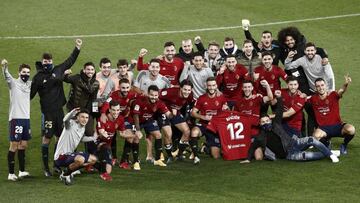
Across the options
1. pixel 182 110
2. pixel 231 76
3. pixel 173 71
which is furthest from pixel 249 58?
pixel 182 110

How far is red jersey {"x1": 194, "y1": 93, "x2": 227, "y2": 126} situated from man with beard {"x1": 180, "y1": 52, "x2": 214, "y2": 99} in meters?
0.51

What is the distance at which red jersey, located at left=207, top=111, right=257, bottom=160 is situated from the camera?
17.1 meters

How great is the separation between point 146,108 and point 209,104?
45.1 inches

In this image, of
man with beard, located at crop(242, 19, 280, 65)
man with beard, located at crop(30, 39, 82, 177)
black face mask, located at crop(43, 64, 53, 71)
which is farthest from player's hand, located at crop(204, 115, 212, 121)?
black face mask, located at crop(43, 64, 53, 71)

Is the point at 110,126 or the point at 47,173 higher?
the point at 110,126

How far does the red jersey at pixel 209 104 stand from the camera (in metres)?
17.2

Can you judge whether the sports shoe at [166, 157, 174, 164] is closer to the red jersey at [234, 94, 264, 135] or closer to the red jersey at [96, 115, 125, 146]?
the red jersey at [96, 115, 125, 146]

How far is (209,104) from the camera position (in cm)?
1722

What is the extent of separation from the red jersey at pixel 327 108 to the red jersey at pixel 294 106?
0.24m

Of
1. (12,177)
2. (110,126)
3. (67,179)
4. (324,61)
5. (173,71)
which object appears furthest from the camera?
(173,71)

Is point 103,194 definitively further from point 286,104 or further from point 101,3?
point 101,3

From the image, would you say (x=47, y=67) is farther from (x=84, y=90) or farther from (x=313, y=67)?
(x=313, y=67)

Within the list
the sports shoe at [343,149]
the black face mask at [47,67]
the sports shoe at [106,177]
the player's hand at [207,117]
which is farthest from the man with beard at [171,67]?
the sports shoe at [343,149]

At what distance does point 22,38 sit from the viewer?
25.0m
